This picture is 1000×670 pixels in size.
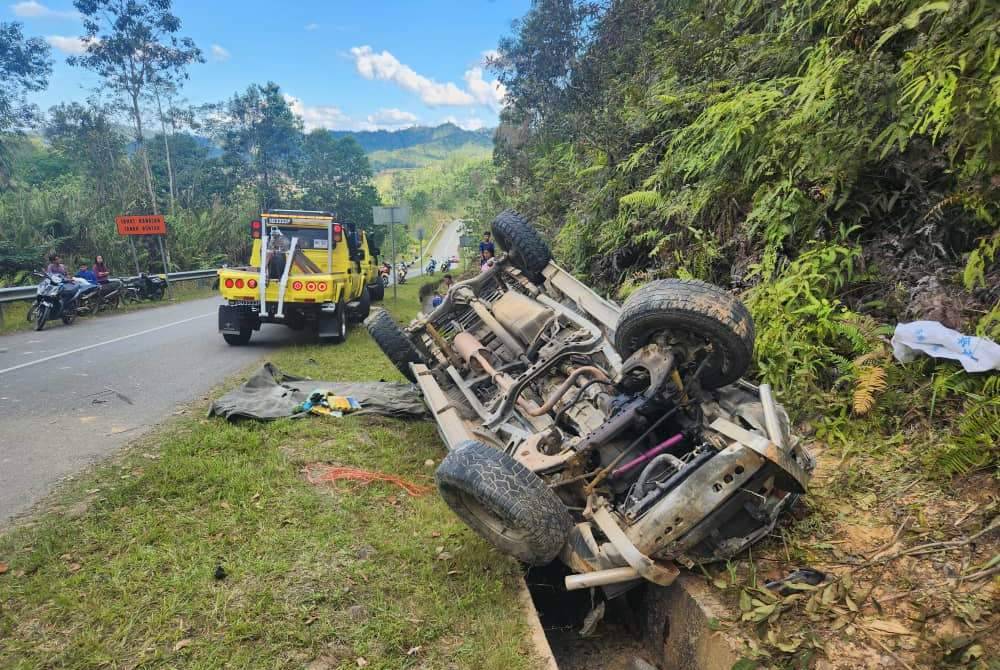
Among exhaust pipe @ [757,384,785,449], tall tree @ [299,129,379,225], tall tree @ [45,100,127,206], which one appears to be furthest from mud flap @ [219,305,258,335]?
tall tree @ [299,129,379,225]

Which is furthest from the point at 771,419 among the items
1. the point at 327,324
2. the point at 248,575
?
the point at 327,324

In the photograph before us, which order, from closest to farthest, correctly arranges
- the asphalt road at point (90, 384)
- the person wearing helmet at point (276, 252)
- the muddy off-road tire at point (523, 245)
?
the asphalt road at point (90, 384) → the muddy off-road tire at point (523, 245) → the person wearing helmet at point (276, 252)

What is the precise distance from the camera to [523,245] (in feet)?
18.9

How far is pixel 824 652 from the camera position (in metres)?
2.31

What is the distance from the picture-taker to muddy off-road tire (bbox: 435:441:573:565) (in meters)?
2.73

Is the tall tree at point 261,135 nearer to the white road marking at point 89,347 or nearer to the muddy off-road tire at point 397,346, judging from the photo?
the white road marking at point 89,347

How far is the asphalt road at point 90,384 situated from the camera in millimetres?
4476

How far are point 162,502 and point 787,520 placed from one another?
155 inches

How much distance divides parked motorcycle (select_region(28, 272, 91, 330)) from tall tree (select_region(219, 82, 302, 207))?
26946 mm

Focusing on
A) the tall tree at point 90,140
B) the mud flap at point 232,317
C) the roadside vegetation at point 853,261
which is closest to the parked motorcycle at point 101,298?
the mud flap at point 232,317

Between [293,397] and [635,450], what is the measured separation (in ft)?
12.9

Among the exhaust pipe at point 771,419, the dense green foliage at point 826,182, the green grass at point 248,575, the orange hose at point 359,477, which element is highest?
the dense green foliage at point 826,182

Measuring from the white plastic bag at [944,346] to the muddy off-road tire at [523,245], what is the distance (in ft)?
10.2

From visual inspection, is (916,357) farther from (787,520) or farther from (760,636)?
(760,636)
